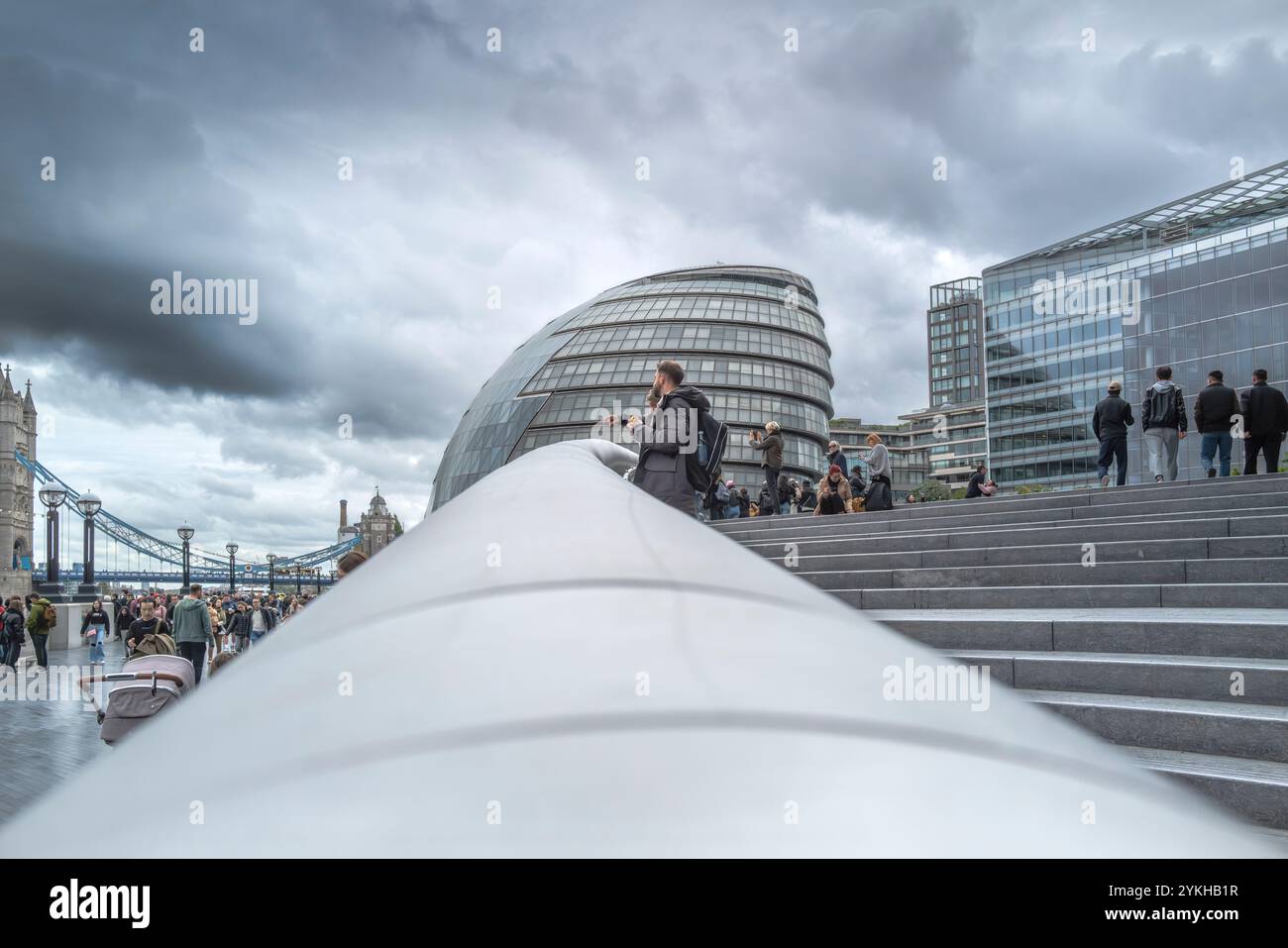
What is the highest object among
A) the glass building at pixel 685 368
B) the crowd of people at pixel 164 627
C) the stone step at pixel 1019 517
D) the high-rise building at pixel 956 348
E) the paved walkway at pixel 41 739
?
the high-rise building at pixel 956 348

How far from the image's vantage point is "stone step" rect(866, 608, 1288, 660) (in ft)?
12.5

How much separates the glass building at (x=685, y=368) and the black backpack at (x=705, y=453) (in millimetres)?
27268

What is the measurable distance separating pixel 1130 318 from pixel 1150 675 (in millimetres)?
59194

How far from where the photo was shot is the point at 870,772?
2.73ft

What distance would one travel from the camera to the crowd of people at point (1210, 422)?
10.3 meters

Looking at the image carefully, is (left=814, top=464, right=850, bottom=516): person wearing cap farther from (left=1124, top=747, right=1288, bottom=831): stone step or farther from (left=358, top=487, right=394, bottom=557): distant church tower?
(left=358, top=487, right=394, bottom=557): distant church tower

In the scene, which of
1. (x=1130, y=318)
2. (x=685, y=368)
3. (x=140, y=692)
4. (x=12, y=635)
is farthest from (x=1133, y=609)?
(x=1130, y=318)

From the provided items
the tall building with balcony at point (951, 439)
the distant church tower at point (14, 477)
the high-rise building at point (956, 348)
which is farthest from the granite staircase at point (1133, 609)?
the high-rise building at point (956, 348)

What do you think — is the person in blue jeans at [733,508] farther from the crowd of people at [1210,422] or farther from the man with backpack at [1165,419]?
the man with backpack at [1165,419]

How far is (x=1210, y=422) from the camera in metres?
10.6

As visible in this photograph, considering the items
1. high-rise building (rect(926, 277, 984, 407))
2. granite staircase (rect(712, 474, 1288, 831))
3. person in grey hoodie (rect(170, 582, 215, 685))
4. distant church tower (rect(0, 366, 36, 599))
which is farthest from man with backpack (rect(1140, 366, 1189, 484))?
high-rise building (rect(926, 277, 984, 407))
